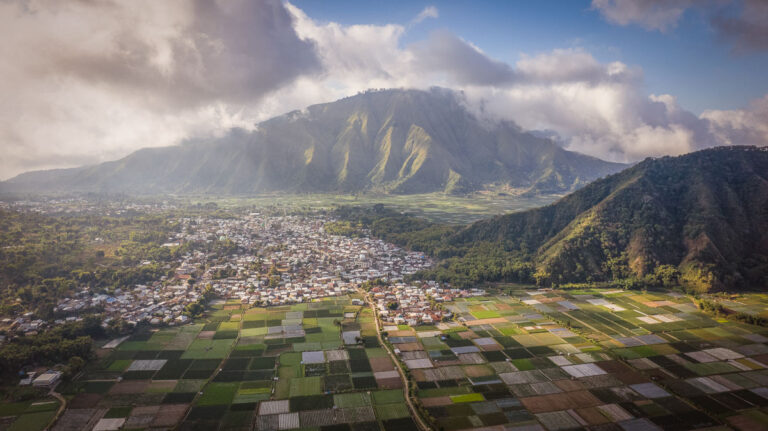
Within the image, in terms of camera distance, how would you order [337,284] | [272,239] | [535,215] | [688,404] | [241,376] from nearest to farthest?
[688,404]
[241,376]
[337,284]
[535,215]
[272,239]

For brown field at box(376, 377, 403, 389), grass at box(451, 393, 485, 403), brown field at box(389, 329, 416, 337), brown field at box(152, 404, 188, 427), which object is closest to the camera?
brown field at box(152, 404, 188, 427)

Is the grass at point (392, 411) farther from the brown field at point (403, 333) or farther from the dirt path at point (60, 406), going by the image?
the dirt path at point (60, 406)

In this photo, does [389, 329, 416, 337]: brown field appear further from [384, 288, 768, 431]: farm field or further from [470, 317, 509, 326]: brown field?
[470, 317, 509, 326]: brown field

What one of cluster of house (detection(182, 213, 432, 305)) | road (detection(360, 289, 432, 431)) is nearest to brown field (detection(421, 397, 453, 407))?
road (detection(360, 289, 432, 431))

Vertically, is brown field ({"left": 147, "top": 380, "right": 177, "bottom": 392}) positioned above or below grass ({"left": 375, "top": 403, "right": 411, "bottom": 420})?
above

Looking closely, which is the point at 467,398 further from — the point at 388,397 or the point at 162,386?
the point at 162,386

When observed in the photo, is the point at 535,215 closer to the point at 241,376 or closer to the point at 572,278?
the point at 572,278

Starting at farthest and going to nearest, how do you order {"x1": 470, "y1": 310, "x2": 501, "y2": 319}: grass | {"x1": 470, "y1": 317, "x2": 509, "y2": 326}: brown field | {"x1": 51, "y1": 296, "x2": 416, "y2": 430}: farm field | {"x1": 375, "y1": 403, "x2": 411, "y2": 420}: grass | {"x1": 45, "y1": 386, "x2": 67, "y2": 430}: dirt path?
{"x1": 470, "y1": 310, "x2": 501, "y2": 319}: grass → {"x1": 470, "y1": 317, "x2": 509, "y2": 326}: brown field → {"x1": 375, "y1": 403, "x2": 411, "y2": 420}: grass → {"x1": 51, "y1": 296, "x2": 416, "y2": 430}: farm field → {"x1": 45, "y1": 386, "x2": 67, "y2": 430}: dirt path

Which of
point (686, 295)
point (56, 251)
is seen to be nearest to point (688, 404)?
point (686, 295)
